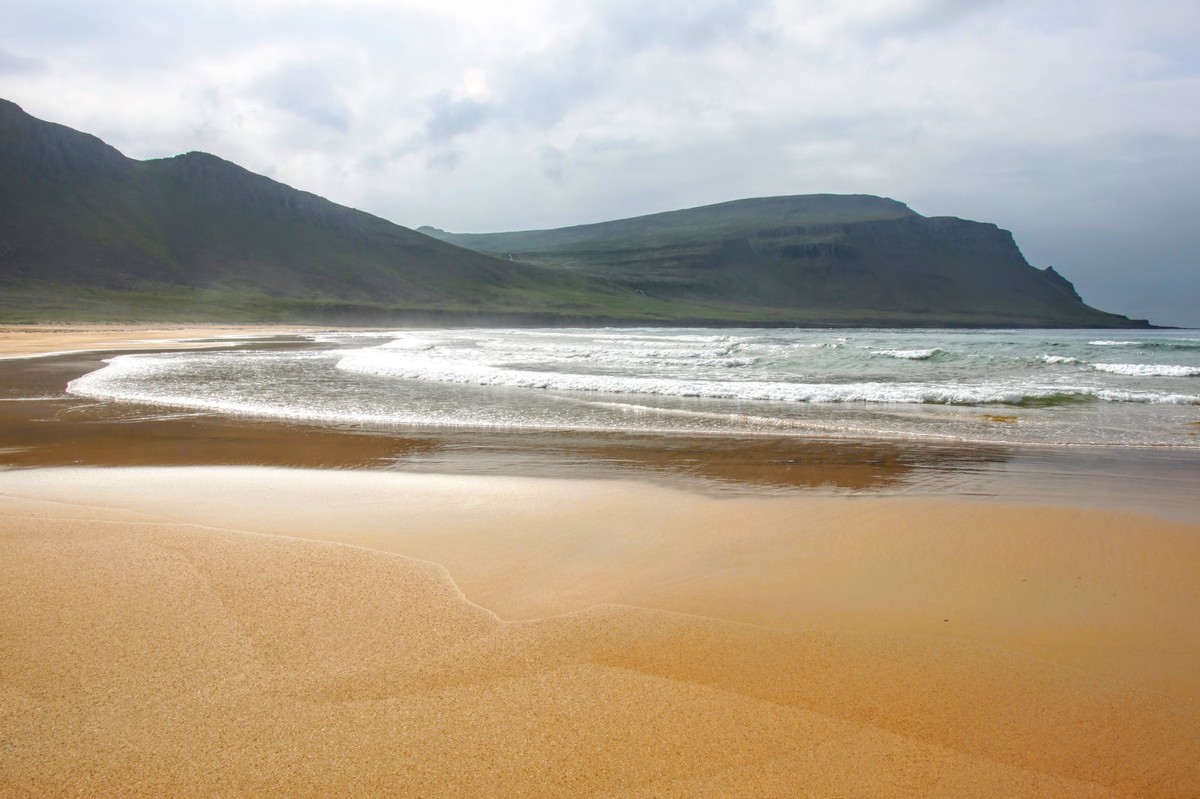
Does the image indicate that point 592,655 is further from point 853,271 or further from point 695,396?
point 853,271

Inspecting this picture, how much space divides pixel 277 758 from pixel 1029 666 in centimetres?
294

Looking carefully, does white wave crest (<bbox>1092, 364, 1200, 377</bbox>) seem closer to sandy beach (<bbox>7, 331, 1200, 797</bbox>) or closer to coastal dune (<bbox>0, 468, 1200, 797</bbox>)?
sandy beach (<bbox>7, 331, 1200, 797</bbox>)

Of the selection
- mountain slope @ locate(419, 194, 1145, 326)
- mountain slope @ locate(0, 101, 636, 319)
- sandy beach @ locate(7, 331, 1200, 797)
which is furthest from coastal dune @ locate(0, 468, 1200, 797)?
mountain slope @ locate(419, 194, 1145, 326)

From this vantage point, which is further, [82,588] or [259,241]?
[259,241]

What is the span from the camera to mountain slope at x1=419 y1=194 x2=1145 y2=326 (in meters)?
167

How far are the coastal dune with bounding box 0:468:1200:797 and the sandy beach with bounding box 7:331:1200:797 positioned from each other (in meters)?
0.01

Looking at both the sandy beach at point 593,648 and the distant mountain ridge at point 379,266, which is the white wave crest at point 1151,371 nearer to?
the sandy beach at point 593,648

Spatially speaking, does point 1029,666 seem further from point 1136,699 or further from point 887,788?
point 887,788

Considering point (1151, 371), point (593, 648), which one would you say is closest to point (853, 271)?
point (1151, 371)

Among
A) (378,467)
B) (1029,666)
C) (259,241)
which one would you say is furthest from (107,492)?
(259,241)

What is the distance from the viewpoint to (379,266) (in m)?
124

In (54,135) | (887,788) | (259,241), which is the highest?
(54,135)

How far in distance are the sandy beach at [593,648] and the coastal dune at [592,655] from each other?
0.01 m

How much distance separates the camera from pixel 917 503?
5855 millimetres
